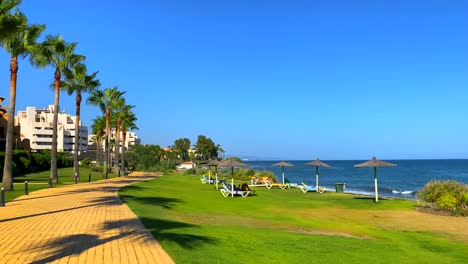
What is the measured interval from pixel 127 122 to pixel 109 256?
6598 cm

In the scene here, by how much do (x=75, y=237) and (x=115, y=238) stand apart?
899 millimetres

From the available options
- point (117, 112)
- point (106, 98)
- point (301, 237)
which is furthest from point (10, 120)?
point (117, 112)

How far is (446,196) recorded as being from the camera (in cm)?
1911

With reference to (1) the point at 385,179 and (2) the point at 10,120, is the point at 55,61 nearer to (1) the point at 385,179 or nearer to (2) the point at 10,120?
(2) the point at 10,120

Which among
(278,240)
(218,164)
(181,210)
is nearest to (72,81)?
(218,164)

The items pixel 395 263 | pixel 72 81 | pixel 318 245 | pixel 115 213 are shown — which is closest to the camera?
pixel 395 263

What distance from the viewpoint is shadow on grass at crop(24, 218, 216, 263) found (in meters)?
8.15

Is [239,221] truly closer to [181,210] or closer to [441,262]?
[181,210]

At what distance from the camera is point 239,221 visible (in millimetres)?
14383

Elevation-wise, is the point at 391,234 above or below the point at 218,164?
below

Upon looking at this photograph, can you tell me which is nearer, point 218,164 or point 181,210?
point 181,210

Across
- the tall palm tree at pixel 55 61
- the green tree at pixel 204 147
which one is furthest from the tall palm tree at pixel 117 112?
the green tree at pixel 204 147

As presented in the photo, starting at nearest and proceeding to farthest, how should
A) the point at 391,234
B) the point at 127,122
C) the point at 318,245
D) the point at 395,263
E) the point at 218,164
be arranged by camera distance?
the point at 395,263, the point at 318,245, the point at 391,234, the point at 218,164, the point at 127,122

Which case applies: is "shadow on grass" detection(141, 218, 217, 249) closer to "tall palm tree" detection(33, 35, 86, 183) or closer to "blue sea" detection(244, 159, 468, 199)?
"tall palm tree" detection(33, 35, 86, 183)
